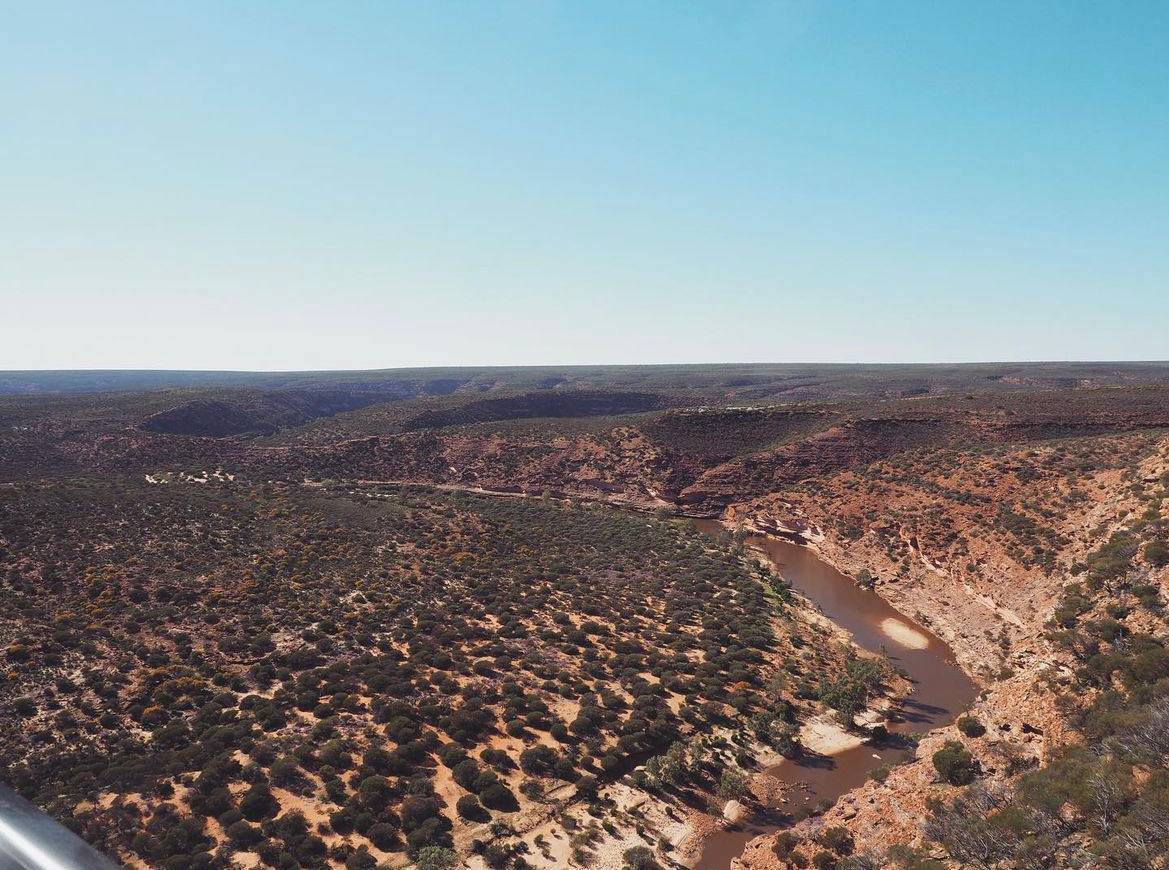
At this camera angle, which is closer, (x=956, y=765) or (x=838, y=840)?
(x=838, y=840)

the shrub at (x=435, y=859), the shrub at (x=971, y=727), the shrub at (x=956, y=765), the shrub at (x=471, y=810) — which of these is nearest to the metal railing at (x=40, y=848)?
the shrub at (x=435, y=859)

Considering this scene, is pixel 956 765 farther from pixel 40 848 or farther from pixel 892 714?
pixel 40 848

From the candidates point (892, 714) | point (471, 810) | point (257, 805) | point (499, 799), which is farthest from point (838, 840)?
point (257, 805)

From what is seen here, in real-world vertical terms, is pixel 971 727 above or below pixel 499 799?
above

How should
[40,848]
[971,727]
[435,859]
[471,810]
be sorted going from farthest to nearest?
[971,727] < [471,810] < [435,859] < [40,848]

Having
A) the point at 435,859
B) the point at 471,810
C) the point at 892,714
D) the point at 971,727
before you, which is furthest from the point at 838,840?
the point at 435,859

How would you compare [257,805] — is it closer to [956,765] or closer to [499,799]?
[499,799]

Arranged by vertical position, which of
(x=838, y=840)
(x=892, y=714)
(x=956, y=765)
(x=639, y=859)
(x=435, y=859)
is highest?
(x=956, y=765)

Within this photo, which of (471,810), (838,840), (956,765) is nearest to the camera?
(838,840)

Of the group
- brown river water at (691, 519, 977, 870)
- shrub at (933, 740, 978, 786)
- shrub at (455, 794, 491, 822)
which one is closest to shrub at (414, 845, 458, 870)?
shrub at (455, 794, 491, 822)
